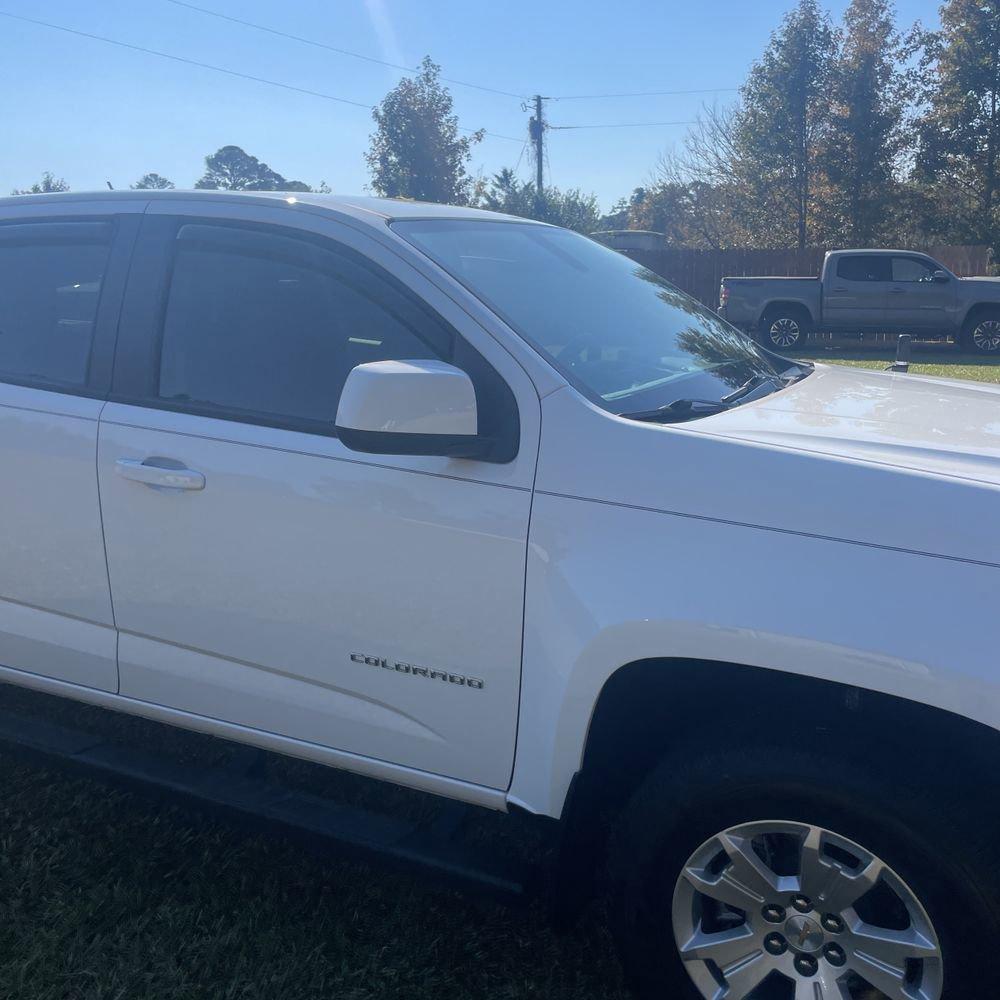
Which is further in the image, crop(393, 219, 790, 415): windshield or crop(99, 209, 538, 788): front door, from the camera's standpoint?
crop(393, 219, 790, 415): windshield

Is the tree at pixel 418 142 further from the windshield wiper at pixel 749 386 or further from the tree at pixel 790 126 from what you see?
the windshield wiper at pixel 749 386

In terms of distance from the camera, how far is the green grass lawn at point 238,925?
257 cm

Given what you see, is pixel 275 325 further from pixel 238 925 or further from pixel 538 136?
pixel 538 136

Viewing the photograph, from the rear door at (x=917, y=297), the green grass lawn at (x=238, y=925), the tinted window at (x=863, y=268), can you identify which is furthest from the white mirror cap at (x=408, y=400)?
the tinted window at (x=863, y=268)

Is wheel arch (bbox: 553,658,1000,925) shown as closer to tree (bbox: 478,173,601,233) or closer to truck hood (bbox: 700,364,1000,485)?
truck hood (bbox: 700,364,1000,485)

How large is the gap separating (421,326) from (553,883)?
136 centimetres

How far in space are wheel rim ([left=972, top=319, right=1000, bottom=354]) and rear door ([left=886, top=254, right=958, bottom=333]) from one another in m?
0.59

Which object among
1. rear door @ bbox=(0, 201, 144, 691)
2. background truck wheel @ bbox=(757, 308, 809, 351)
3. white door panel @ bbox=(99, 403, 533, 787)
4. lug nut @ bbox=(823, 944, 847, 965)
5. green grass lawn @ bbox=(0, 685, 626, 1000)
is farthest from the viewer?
background truck wheel @ bbox=(757, 308, 809, 351)

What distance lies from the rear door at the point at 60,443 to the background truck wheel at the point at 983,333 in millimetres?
19129

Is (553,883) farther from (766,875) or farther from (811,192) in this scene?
(811,192)

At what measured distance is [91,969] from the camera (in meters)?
2.60

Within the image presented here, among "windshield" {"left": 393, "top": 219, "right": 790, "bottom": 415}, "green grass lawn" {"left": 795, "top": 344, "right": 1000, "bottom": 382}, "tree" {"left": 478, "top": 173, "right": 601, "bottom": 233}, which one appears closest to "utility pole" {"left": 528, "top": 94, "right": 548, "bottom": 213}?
"tree" {"left": 478, "top": 173, "right": 601, "bottom": 233}

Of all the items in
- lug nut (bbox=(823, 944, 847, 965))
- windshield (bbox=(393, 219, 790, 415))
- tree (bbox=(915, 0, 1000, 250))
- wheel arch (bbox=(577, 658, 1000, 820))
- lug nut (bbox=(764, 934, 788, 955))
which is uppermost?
tree (bbox=(915, 0, 1000, 250))

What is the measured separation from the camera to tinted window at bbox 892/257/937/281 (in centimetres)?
1977
